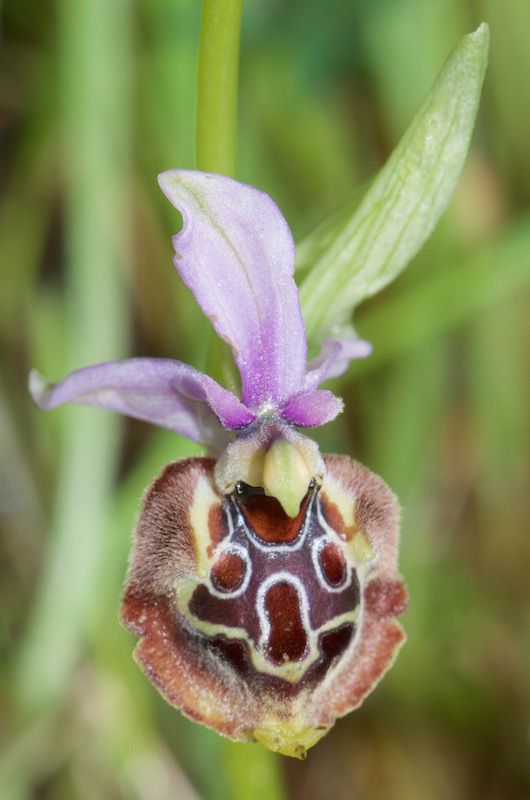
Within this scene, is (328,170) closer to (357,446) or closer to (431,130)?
(357,446)

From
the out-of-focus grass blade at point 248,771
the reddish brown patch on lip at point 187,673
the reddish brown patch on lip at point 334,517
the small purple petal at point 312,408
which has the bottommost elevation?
the out-of-focus grass blade at point 248,771

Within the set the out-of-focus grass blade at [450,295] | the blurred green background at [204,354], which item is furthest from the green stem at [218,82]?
the out-of-focus grass blade at [450,295]

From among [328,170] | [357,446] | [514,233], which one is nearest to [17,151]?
[328,170]

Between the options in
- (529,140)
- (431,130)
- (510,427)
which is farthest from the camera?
(529,140)

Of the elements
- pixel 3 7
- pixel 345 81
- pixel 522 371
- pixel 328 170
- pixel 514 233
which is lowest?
pixel 522 371

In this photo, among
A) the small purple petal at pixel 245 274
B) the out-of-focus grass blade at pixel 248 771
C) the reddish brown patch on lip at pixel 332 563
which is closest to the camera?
the small purple petal at pixel 245 274

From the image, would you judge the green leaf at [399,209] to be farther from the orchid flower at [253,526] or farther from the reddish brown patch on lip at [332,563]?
the reddish brown patch on lip at [332,563]

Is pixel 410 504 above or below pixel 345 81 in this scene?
below

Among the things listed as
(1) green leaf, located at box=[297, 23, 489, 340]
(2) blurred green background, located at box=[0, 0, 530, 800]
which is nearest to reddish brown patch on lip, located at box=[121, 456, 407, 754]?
(1) green leaf, located at box=[297, 23, 489, 340]
